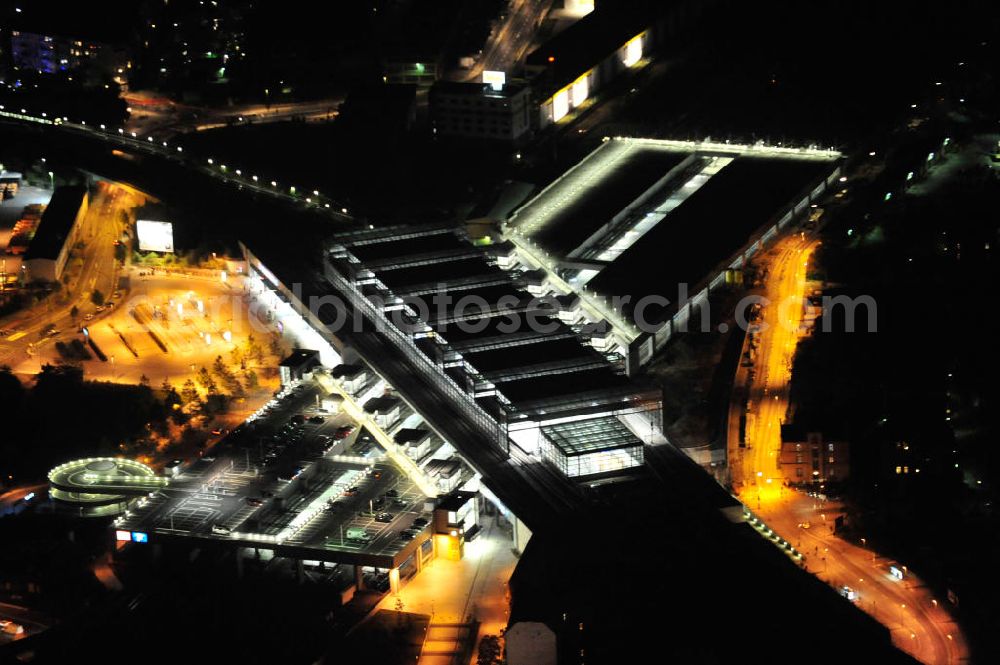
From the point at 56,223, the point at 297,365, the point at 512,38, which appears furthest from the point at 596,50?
the point at 297,365

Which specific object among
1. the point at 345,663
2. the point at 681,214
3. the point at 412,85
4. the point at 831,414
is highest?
the point at 412,85

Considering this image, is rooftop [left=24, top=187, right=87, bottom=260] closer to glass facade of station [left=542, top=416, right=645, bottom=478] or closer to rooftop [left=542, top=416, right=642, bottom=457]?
rooftop [left=542, top=416, right=642, bottom=457]

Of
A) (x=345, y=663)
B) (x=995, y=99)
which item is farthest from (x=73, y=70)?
(x=345, y=663)

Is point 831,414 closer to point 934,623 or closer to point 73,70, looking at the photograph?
point 934,623

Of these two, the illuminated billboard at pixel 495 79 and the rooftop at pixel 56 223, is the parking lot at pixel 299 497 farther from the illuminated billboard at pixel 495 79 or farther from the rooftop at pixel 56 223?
the illuminated billboard at pixel 495 79

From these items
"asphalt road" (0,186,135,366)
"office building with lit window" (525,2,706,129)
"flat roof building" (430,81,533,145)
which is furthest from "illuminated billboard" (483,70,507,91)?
"asphalt road" (0,186,135,366)

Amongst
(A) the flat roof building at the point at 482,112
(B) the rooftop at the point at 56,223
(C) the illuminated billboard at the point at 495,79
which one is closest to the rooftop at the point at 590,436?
(B) the rooftop at the point at 56,223

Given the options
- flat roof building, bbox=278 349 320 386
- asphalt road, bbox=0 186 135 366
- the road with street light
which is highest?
asphalt road, bbox=0 186 135 366
